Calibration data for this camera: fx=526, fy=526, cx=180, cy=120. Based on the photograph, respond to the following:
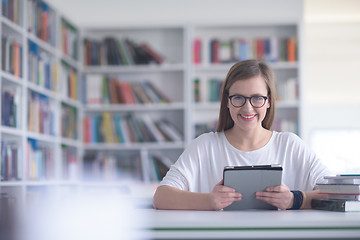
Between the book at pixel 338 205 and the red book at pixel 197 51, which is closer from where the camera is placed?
the book at pixel 338 205

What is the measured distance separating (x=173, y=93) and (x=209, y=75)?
0.40m

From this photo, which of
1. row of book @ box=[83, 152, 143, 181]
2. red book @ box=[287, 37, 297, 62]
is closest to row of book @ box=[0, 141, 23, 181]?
row of book @ box=[83, 152, 143, 181]

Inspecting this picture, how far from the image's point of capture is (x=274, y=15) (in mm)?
5273

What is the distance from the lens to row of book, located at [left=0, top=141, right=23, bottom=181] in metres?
3.47

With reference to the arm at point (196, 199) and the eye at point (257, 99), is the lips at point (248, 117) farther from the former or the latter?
the arm at point (196, 199)

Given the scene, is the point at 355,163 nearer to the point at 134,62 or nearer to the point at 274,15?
the point at 274,15

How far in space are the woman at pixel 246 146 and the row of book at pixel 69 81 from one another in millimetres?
2790

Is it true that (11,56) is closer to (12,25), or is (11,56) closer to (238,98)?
(12,25)

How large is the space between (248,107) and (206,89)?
10.1 ft

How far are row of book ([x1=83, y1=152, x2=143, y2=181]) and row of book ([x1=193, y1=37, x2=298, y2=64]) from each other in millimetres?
1161

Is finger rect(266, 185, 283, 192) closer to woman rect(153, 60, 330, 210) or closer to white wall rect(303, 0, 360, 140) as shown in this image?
woman rect(153, 60, 330, 210)

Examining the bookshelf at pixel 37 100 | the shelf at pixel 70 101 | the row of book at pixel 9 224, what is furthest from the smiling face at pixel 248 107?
the shelf at pixel 70 101

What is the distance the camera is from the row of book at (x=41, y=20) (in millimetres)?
3969

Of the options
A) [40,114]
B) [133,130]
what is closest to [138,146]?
[133,130]
